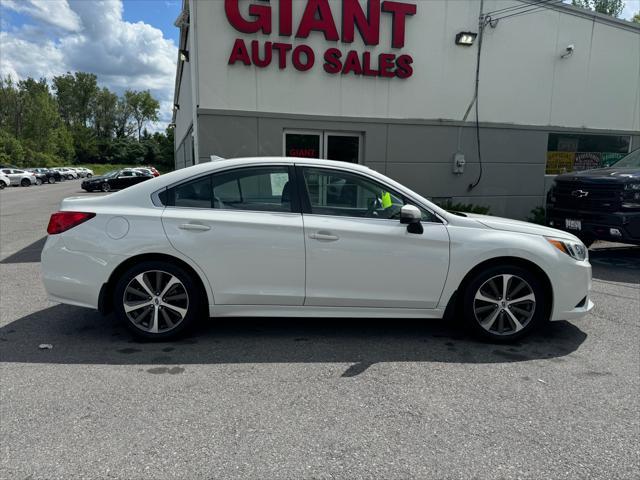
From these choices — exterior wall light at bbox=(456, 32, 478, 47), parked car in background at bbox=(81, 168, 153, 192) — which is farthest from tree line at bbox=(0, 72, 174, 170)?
exterior wall light at bbox=(456, 32, 478, 47)

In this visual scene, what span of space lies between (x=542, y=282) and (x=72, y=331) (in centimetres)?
431

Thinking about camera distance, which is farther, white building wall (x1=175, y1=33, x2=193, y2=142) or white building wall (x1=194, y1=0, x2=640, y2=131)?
white building wall (x1=175, y1=33, x2=193, y2=142)

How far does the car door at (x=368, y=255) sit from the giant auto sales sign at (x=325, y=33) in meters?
5.60

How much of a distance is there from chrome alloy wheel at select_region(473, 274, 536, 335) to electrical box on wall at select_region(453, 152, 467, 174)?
6.57 meters

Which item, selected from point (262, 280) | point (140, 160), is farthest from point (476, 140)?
point (140, 160)

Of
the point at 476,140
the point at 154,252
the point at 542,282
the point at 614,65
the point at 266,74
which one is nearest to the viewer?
the point at 154,252

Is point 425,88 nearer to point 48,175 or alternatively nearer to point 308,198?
point 308,198

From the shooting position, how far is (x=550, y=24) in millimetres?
10484

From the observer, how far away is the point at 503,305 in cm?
395

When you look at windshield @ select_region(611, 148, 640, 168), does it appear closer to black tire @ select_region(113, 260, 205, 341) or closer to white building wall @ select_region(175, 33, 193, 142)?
black tire @ select_region(113, 260, 205, 341)

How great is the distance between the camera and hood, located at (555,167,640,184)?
699 centimetres

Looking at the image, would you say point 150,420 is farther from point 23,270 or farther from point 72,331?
point 23,270

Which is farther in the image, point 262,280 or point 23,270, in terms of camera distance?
point 23,270

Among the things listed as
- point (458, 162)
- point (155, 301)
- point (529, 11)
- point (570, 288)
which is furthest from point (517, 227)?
point (529, 11)
